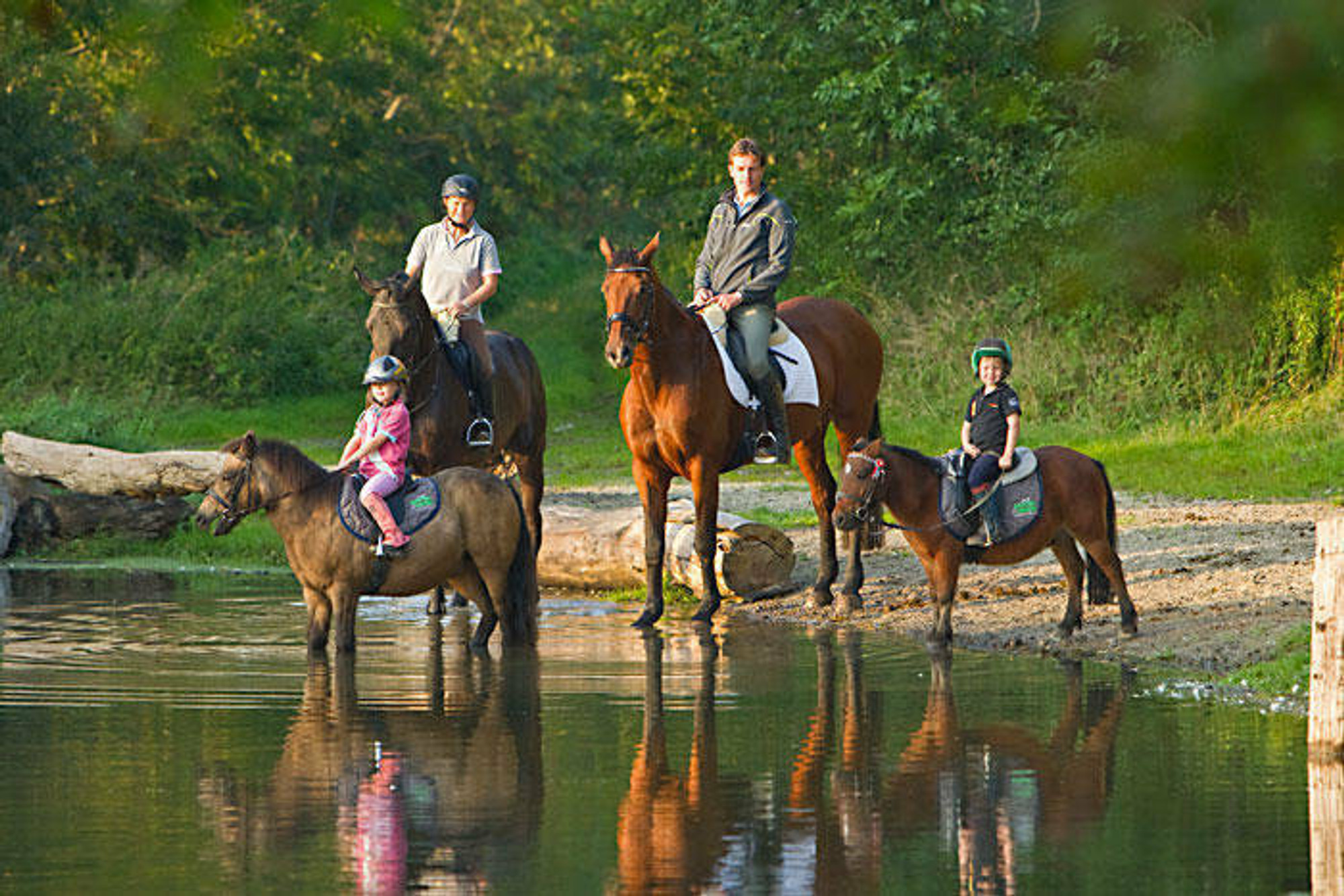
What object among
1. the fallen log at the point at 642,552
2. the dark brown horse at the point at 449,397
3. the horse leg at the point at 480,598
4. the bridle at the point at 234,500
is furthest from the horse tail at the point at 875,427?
the bridle at the point at 234,500

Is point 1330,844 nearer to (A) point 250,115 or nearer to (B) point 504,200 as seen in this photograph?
(A) point 250,115

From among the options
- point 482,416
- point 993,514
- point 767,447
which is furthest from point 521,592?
point 993,514

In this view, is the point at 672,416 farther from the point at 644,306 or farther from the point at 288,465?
the point at 288,465

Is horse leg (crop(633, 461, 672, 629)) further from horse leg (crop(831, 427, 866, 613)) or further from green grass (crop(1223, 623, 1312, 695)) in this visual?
green grass (crop(1223, 623, 1312, 695))

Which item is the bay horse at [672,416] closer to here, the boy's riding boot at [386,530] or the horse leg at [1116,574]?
the boy's riding boot at [386,530]

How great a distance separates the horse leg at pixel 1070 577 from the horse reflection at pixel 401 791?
357cm

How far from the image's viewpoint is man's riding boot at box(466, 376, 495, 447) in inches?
626

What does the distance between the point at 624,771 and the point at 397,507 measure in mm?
4110

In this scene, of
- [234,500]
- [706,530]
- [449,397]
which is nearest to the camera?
[234,500]

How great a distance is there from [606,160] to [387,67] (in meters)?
9.13

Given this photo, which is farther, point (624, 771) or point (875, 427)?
point (875, 427)

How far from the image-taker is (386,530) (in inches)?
511

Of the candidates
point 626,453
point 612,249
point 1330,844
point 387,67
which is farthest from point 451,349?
point 387,67

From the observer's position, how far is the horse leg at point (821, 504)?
15.9 meters
